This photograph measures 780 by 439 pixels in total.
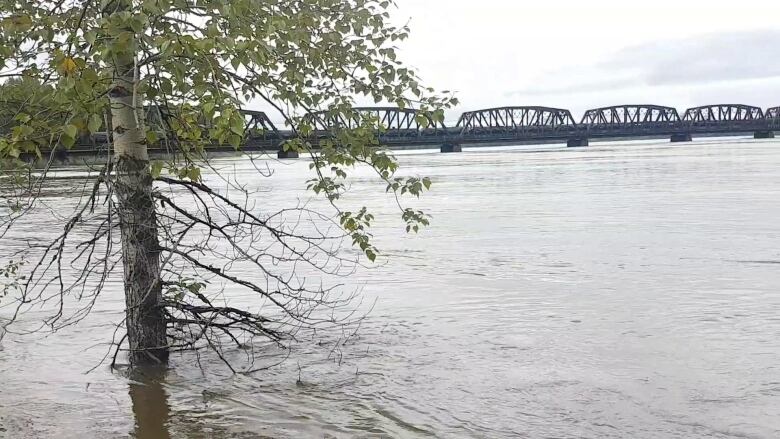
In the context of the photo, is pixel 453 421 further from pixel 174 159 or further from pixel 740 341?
pixel 740 341

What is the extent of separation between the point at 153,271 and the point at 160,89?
228 cm

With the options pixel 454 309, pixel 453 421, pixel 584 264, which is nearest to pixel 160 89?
pixel 453 421

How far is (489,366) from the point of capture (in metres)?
7.61

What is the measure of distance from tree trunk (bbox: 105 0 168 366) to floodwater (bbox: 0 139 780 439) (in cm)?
43

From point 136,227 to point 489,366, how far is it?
11.0 ft

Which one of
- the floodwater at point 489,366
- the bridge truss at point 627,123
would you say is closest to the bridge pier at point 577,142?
the bridge truss at point 627,123

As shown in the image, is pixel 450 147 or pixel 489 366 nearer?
pixel 489 366

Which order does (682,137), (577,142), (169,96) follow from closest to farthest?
1. (169,96)
2. (577,142)
3. (682,137)

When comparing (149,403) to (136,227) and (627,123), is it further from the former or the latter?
(627,123)

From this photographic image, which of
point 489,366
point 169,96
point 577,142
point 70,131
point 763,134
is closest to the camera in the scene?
point 70,131

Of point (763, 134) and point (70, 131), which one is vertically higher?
point (763, 134)

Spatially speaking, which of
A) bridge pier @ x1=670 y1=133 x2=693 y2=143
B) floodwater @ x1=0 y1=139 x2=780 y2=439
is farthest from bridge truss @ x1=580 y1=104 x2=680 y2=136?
floodwater @ x1=0 y1=139 x2=780 y2=439

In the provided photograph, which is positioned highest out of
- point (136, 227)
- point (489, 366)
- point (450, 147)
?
point (450, 147)

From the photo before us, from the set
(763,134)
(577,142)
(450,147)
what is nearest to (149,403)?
(450,147)
